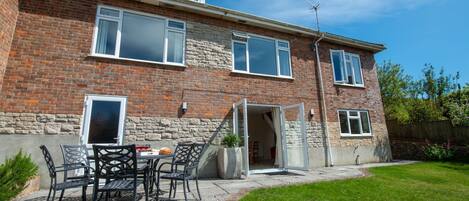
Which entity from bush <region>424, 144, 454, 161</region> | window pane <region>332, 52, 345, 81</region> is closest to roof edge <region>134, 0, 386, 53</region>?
window pane <region>332, 52, 345, 81</region>

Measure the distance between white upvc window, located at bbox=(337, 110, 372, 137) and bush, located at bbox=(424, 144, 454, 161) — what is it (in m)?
3.23

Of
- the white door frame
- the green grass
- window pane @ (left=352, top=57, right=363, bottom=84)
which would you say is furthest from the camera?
window pane @ (left=352, top=57, right=363, bottom=84)

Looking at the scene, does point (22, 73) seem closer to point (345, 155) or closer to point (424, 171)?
point (345, 155)

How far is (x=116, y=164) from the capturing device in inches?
131

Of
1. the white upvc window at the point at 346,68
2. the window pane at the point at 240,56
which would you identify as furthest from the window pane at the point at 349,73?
the window pane at the point at 240,56

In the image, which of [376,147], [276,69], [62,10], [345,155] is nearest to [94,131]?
[62,10]

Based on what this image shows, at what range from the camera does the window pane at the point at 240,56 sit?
8422 mm

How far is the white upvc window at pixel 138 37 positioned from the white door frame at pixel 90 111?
1.25 metres

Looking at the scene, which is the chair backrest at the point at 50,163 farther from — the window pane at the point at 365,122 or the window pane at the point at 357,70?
the window pane at the point at 357,70

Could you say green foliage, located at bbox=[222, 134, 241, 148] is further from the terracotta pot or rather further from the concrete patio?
the terracotta pot

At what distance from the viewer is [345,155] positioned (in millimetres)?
9289

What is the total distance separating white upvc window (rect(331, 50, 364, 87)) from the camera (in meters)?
10.3

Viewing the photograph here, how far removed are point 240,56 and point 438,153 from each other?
1022cm

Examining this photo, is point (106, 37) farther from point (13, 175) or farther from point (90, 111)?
point (13, 175)
